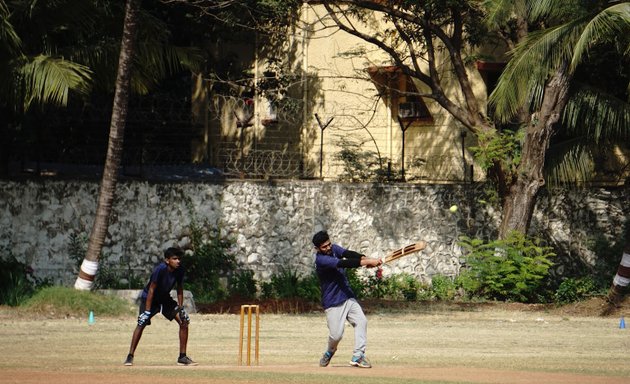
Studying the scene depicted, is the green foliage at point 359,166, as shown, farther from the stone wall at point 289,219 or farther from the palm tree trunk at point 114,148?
the palm tree trunk at point 114,148

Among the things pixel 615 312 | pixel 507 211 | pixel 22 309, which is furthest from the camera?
pixel 507 211

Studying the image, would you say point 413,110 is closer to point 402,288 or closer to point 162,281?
point 402,288

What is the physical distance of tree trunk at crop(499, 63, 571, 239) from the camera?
26188 millimetres

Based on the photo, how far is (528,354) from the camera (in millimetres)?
17984

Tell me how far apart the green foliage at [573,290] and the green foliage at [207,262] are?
24.9ft

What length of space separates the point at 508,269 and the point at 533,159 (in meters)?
2.54

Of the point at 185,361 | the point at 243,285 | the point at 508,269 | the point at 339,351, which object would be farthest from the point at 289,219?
the point at 185,361

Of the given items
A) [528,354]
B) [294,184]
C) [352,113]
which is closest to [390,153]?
[352,113]

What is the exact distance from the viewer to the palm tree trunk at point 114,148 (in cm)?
2348

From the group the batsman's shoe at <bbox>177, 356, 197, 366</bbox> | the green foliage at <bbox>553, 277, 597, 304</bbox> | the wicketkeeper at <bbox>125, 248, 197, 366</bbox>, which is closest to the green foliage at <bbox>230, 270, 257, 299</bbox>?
the green foliage at <bbox>553, 277, 597, 304</bbox>

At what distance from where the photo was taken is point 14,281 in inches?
977

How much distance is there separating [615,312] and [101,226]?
438 inches

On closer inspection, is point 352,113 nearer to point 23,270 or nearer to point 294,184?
point 294,184

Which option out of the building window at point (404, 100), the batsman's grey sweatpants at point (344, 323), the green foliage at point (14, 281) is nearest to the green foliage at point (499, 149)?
the building window at point (404, 100)
